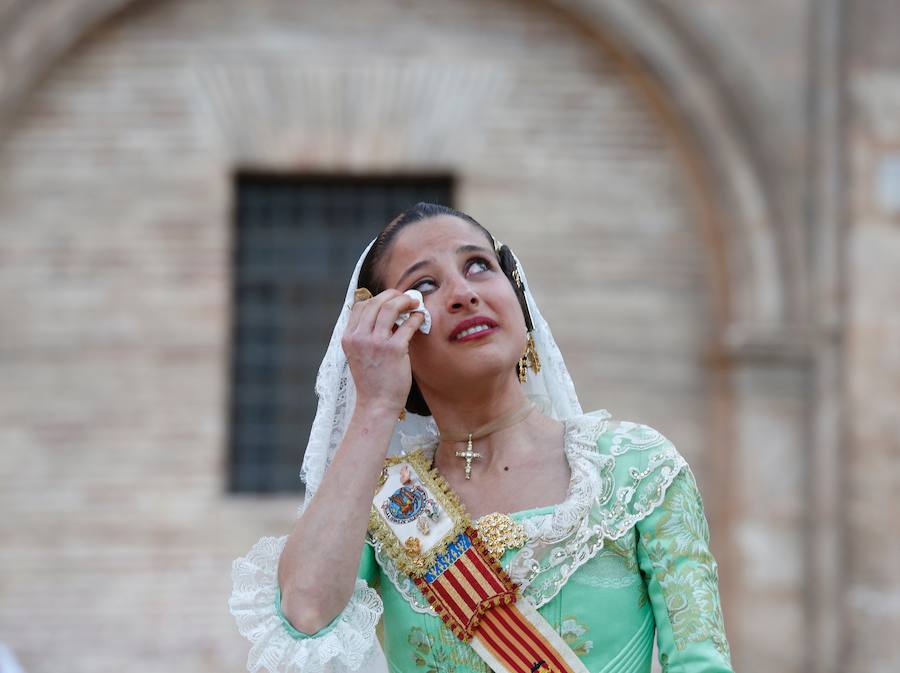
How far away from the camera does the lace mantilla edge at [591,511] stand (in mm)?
2316

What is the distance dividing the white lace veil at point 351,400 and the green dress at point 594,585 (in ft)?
1.01

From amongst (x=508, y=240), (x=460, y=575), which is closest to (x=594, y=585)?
(x=460, y=575)

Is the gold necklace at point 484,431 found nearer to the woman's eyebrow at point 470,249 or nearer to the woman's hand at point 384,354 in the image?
the woman's hand at point 384,354

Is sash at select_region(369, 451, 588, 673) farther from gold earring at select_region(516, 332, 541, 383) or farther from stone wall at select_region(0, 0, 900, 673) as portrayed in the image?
stone wall at select_region(0, 0, 900, 673)

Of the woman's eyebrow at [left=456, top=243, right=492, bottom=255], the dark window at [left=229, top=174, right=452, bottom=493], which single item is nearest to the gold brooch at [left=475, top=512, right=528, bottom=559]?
the woman's eyebrow at [left=456, top=243, right=492, bottom=255]

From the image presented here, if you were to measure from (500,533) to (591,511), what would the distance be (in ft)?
0.53

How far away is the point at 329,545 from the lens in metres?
2.28

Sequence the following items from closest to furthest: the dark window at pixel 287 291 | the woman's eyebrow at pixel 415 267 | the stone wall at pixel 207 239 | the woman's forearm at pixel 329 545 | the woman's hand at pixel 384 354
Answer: the woman's forearm at pixel 329 545, the woman's hand at pixel 384 354, the woman's eyebrow at pixel 415 267, the stone wall at pixel 207 239, the dark window at pixel 287 291

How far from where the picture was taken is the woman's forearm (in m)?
2.29

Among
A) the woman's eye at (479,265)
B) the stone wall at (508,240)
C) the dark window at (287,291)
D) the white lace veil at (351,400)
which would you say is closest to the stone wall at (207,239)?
the stone wall at (508,240)

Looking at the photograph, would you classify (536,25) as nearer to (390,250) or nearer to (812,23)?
(812,23)

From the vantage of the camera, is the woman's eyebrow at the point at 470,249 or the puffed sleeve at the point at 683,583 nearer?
the puffed sleeve at the point at 683,583

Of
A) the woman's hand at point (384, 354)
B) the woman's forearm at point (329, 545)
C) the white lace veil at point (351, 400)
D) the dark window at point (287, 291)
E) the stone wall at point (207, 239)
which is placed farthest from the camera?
the dark window at point (287, 291)

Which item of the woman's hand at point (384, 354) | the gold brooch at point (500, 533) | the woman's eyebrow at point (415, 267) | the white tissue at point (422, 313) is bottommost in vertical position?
the gold brooch at point (500, 533)
